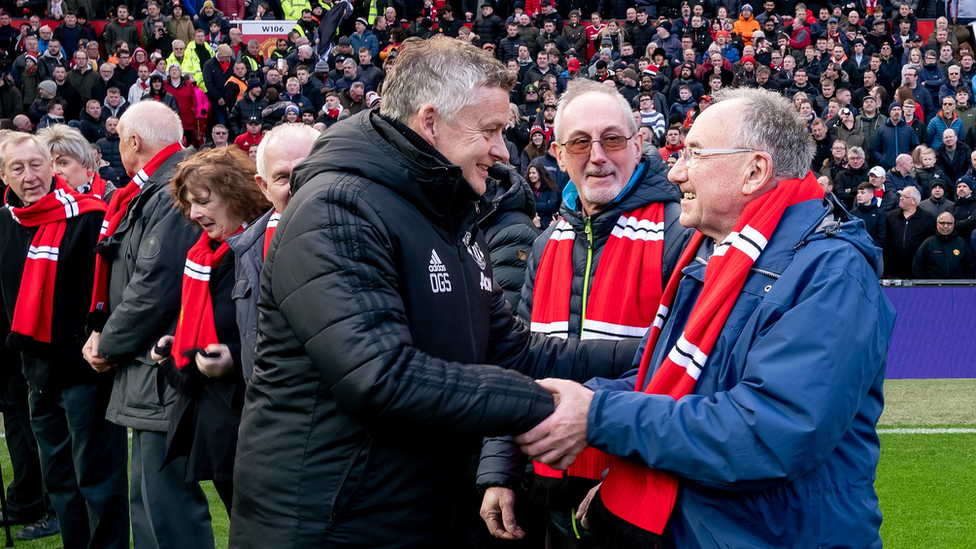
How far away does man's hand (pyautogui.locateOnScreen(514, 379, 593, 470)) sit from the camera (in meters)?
2.50

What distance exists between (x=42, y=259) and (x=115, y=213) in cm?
58

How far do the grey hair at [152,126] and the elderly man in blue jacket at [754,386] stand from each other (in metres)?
3.01

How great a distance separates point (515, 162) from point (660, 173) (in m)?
12.6

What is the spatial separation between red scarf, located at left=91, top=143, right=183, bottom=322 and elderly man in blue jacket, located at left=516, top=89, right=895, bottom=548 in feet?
9.58

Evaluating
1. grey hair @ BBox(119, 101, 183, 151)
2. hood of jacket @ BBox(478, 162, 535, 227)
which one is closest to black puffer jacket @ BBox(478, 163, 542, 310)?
hood of jacket @ BBox(478, 162, 535, 227)

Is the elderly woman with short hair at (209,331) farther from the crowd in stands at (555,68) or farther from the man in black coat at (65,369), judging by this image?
the crowd in stands at (555,68)

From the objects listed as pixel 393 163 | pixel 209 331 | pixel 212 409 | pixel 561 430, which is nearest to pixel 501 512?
pixel 561 430

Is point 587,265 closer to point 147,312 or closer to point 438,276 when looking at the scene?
point 438,276

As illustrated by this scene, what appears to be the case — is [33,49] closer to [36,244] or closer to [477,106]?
[36,244]

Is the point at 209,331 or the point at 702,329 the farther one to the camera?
the point at 209,331

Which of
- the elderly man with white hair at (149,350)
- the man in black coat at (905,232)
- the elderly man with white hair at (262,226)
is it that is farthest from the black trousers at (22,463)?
the man in black coat at (905,232)

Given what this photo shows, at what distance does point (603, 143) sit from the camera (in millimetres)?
3346

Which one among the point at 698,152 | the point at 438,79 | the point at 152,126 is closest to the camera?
the point at 438,79

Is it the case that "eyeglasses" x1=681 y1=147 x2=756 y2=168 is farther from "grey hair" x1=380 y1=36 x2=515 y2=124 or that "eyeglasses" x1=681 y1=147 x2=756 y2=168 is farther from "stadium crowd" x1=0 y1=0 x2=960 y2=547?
"grey hair" x1=380 y1=36 x2=515 y2=124
